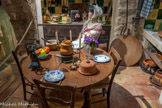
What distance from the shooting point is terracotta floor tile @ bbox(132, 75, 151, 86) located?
2791 mm

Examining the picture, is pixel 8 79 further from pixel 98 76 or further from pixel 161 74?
pixel 161 74

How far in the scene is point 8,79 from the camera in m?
2.94

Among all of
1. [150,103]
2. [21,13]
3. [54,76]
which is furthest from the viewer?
[21,13]

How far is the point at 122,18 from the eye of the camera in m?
3.17

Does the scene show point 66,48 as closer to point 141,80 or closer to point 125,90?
point 125,90

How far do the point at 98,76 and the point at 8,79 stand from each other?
219 cm

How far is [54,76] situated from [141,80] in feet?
6.72

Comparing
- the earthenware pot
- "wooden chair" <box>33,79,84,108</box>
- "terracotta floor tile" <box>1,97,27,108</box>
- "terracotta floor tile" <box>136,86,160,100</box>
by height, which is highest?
the earthenware pot

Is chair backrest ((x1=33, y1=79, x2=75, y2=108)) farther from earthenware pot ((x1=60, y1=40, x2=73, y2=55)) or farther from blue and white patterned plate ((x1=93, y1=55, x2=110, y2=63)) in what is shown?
blue and white patterned plate ((x1=93, y1=55, x2=110, y2=63))

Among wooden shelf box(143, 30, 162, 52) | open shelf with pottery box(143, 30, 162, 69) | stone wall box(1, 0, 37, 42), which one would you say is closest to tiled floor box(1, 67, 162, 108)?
open shelf with pottery box(143, 30, 162, 69)

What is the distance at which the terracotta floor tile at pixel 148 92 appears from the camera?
2447mm

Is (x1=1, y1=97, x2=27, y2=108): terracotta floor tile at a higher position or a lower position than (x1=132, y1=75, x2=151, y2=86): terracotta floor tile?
lower

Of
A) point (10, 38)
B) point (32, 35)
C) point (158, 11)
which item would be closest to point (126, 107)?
point (158, 11)

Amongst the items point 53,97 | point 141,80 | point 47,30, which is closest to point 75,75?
point 53,97
